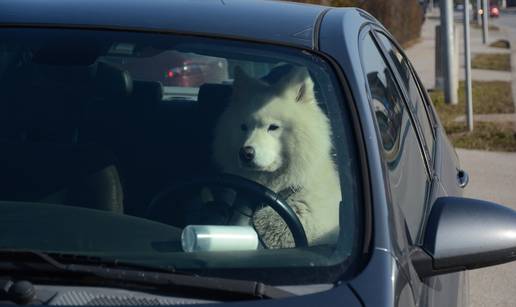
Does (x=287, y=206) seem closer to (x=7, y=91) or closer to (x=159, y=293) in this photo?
(x=159, y=293)

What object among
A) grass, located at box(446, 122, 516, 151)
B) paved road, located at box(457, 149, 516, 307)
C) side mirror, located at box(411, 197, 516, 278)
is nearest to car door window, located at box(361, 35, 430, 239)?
side mirror, located at box(411, 197, 516, 278)

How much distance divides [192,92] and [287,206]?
2.81ft

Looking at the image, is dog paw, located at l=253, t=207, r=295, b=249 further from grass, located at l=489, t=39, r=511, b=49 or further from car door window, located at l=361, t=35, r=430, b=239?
grass, located at l=489, t=39, r=511, b=49

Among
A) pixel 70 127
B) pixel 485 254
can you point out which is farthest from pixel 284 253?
pixel 70 127

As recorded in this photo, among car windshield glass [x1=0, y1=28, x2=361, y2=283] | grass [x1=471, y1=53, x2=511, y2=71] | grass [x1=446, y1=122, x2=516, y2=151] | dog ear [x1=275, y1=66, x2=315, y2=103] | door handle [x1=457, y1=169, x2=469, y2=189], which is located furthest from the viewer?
grass [x1=471, y1=53, x2=511, y2=71]

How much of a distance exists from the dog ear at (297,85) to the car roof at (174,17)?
0.09 meters

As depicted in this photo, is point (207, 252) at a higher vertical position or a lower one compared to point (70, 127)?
lower

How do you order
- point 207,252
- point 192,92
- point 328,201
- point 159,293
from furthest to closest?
point 192,92
point 328,201
point 207,252
point 159,293

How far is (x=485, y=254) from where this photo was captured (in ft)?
8.71

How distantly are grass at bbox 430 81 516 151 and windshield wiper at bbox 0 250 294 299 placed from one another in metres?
9.56

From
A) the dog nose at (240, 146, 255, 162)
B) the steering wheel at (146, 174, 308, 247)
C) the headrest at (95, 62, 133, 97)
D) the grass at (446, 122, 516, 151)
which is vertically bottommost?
the grass at (446, 122, 516, 151)

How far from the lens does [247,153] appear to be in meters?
3.10

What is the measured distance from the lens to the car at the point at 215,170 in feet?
7.78

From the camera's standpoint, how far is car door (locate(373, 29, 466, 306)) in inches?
108
